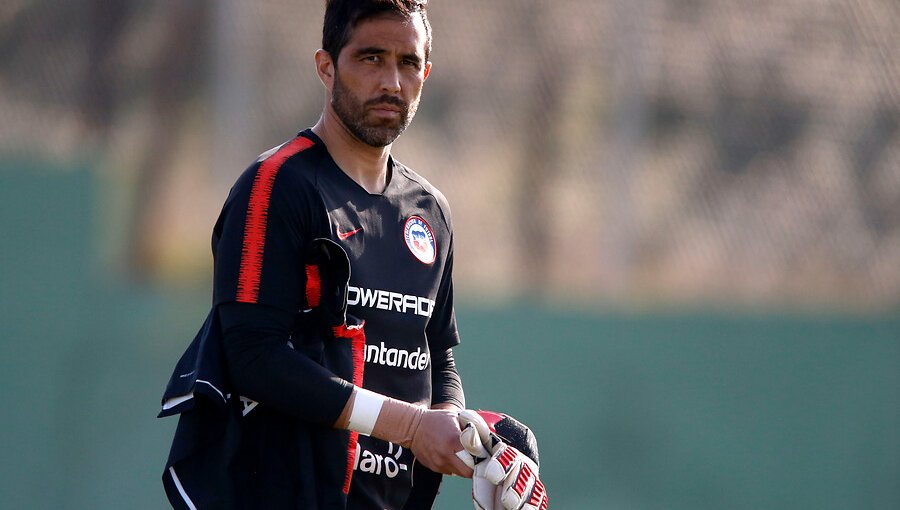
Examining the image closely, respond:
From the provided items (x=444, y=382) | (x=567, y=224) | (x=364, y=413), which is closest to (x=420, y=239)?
(x=444, y=382)

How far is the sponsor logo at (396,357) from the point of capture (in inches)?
110

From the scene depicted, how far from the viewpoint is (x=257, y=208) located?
8.68 ft

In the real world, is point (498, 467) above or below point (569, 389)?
above

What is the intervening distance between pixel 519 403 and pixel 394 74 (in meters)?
3.33

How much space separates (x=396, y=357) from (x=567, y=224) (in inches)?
147

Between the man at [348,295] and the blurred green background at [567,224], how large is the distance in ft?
9.34

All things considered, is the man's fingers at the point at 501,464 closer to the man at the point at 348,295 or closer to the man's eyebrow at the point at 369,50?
the man at the point at 348,295

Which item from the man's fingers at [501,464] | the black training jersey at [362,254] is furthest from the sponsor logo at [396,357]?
the man's fingers at [501,464]

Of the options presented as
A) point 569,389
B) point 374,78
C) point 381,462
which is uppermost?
point 374,78

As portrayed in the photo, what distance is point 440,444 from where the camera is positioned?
102 inches

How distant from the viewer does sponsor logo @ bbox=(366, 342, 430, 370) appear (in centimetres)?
280

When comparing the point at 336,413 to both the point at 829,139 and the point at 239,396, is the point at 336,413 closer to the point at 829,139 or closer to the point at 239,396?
the point at 239,396

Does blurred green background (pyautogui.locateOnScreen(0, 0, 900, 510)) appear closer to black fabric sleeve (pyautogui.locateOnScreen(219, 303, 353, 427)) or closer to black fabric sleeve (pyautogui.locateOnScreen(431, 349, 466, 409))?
black fabric sleeve (pyautogui.locateOnScreen(431, 349, 466, 409))

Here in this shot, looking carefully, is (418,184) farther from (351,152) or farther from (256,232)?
(256,232)
